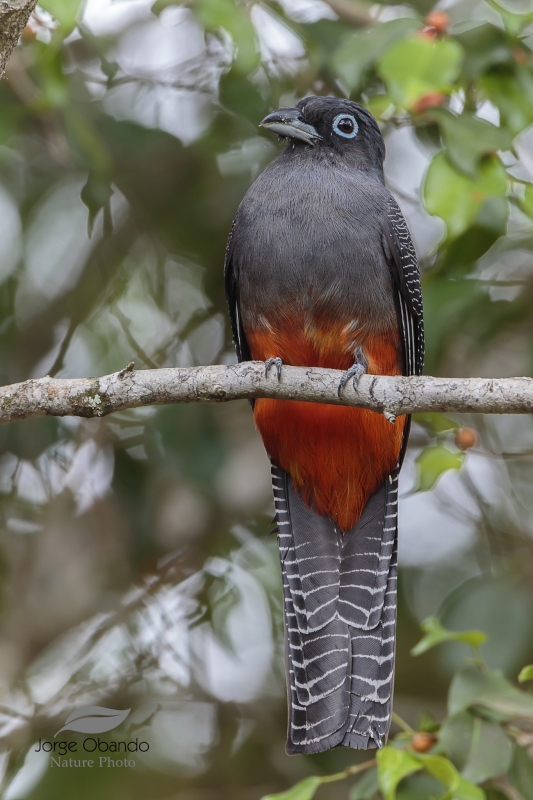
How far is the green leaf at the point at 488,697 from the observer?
118 inches

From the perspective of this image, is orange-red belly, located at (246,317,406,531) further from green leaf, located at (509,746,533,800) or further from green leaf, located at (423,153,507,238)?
green leaf, located at (509,746,533,800)

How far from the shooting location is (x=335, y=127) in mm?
3922

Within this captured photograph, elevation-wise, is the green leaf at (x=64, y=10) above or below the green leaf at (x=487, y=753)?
above

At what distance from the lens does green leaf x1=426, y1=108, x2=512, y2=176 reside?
3.35 m

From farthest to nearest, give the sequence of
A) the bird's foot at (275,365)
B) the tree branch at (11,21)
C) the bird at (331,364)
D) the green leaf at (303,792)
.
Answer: the bird at (331,364)
the bird's foot at (275,365)
the green leaf at (303,792)
the tree branch at (11,21)

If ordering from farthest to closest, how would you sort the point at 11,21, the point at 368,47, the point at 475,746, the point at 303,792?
the point at 368,47
the point at 475,746
the point at 303,792
the point at 11,21

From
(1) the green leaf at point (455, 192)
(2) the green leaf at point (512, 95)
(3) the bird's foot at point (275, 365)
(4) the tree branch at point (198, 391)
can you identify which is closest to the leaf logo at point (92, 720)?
(4) the tree branch at point (198, 391)

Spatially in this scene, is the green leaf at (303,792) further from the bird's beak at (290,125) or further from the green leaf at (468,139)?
the bird's beak at (290,125)

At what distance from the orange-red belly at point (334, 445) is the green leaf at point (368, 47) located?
998 mm

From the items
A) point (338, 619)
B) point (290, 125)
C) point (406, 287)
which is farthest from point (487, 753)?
point (290, 125)

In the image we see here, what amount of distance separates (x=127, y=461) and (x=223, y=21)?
6.79ft

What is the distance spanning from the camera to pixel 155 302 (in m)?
5.07

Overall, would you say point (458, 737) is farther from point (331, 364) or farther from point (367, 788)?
point (331, 364)

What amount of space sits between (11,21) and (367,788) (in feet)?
8.60
